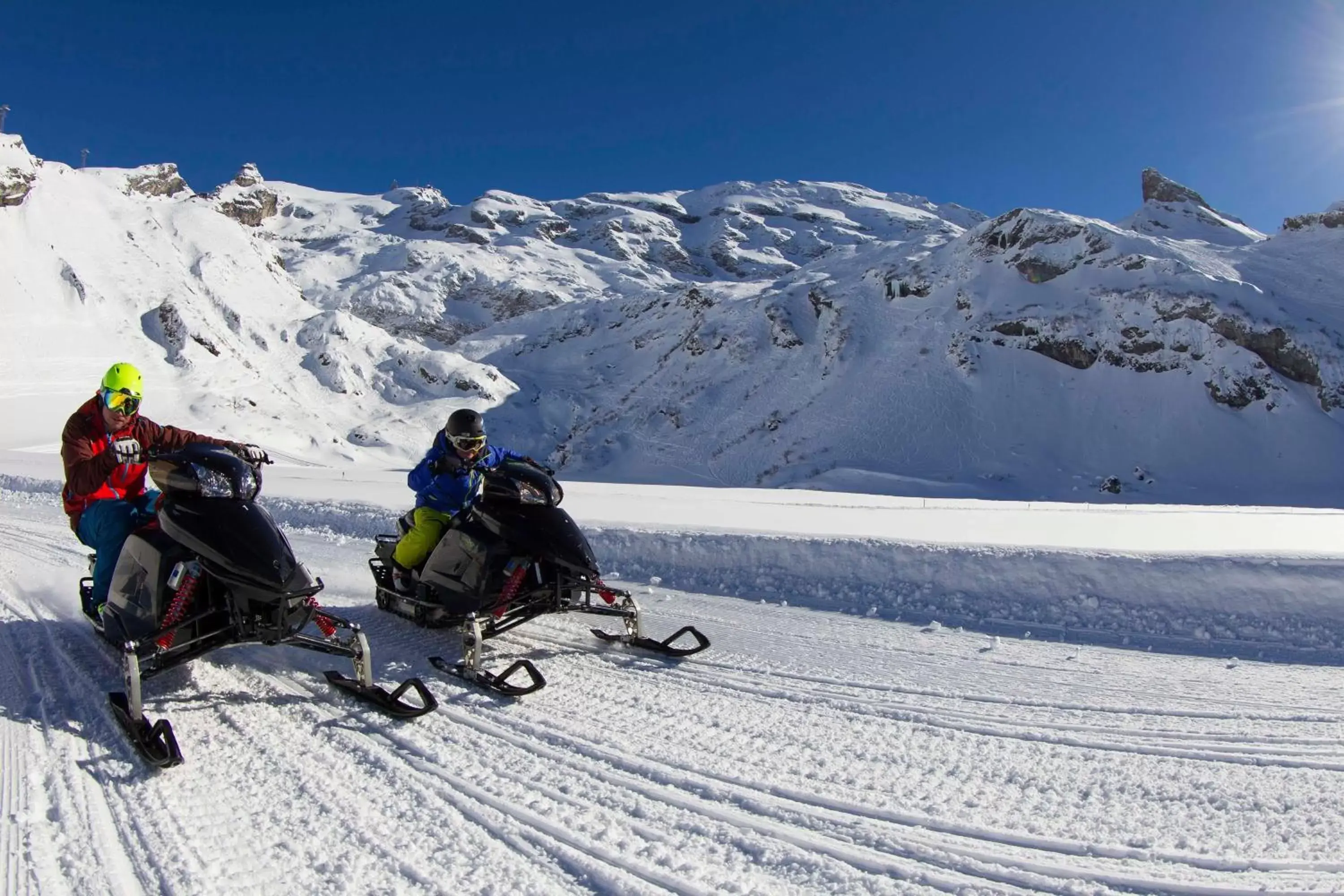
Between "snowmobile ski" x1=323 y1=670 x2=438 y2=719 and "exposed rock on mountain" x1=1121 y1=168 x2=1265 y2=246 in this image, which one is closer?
"snowmobile ski" x1=323 y1=670 x2=438 y2=719

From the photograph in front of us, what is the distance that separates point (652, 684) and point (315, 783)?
1877mm

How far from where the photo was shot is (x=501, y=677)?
4.31 metres

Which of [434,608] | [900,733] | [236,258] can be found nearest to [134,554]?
[434,608]

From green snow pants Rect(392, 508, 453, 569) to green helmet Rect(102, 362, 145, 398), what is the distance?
186cm

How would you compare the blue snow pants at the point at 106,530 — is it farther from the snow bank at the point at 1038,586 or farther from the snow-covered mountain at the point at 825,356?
the snow-covered mountain at the point at 825,356

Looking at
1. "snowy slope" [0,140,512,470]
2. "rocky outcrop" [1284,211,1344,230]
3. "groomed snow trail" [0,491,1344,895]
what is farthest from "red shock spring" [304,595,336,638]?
"rocky outcrop" [1284,211,1344,230]

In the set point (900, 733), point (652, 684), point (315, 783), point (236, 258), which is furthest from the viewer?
point (236, 258)

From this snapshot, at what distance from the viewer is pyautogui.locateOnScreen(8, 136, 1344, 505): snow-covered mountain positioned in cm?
3244

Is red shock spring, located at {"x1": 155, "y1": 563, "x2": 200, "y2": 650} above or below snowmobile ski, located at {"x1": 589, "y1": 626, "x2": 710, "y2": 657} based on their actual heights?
above

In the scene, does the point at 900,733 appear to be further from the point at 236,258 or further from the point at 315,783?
the point at 236,258

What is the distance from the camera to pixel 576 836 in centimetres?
286

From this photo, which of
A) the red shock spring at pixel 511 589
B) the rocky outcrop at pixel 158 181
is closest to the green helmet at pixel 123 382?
the red shock spring at pixel 511 589

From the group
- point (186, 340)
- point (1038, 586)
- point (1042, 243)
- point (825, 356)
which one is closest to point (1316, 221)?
point (1042, 243)

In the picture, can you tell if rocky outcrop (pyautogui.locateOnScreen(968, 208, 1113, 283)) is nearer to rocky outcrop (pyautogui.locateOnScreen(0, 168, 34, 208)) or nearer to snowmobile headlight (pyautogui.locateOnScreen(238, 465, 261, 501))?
snowmobile headlight (pyautogui.locateOnScreen(238, 465, 261, 501))
